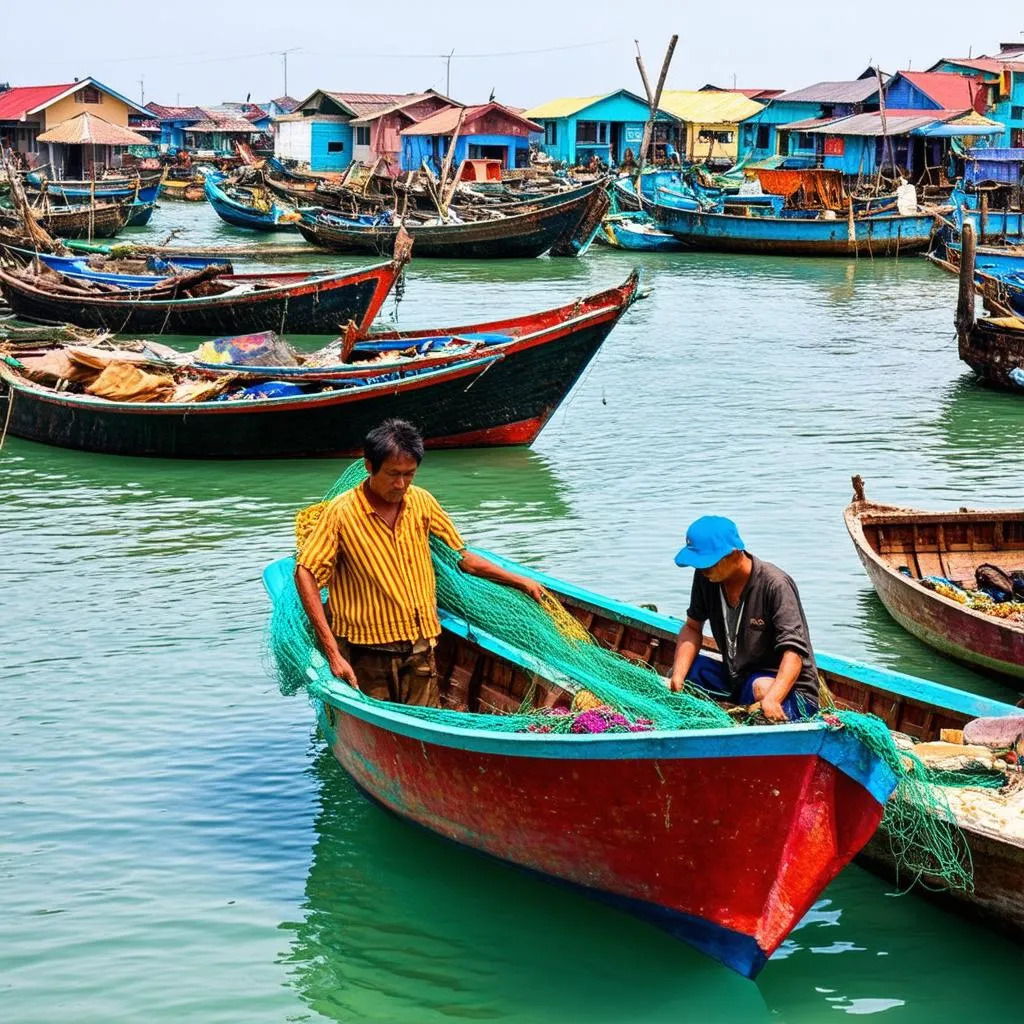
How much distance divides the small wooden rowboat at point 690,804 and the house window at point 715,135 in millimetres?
56201

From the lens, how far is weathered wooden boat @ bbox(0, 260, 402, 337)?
20.8 m

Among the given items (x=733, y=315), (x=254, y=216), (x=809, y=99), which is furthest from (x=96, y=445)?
(x=809, y=99)

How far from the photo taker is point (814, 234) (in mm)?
35656

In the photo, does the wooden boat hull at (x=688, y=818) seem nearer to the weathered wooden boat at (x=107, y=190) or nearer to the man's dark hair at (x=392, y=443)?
the man's dark hair at (x=392, y=443)

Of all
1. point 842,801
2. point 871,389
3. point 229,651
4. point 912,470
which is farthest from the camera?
point 871,389

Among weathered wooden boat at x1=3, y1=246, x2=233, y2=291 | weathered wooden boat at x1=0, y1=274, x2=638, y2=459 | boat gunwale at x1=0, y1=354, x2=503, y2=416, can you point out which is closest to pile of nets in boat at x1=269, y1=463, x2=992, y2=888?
boat gunwale at x1=0, y1=354, x2=503, y2=416

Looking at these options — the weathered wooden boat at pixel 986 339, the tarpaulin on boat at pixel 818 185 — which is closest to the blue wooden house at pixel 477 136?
the tarpaulin on boat at pixel 818 185

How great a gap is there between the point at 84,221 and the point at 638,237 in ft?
43.7

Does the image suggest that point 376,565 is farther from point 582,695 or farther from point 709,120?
point 709,120

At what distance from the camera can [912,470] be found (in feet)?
45.6

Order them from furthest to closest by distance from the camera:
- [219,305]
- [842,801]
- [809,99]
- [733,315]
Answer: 1. [809,99]
2. [733,315]
3. [219,305]
4. [842,801]

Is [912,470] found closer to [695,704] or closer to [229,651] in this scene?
[229,651]

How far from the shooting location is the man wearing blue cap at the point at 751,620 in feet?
17.0

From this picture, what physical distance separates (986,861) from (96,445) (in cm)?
1034
